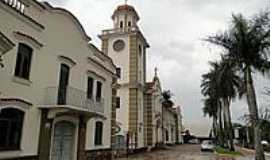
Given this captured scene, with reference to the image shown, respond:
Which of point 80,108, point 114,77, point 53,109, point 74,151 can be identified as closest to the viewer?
point 53,109

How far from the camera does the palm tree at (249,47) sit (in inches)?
661

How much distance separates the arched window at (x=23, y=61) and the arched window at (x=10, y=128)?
1.61 meters

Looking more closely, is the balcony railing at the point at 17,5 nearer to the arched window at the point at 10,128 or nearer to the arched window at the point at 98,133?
the arched window at the point at 10,128

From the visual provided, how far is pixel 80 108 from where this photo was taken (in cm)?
1476

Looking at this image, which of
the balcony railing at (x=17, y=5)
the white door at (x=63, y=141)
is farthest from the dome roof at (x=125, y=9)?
the balcony railing at (x=17, y=5)

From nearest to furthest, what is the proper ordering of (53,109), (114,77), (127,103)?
(53,109), (114,77), (127,103)

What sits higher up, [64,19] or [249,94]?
[64,19]

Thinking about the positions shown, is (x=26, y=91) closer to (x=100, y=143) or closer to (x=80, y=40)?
(x=80, y=40)

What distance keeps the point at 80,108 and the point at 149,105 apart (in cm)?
2265

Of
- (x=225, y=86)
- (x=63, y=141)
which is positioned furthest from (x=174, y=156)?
(x=63, y=141)

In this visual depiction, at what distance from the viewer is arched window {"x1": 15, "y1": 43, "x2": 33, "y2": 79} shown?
39.8ft

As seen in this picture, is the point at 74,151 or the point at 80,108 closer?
the point at 80,108

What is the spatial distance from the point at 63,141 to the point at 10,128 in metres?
4.17

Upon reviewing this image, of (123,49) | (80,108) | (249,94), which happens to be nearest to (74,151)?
(80,108)
